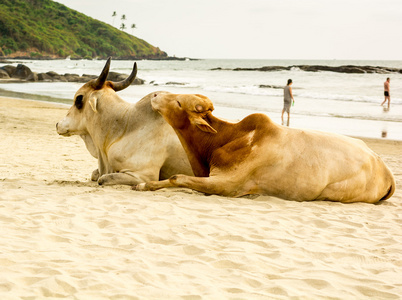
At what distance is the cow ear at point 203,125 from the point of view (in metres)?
5.50

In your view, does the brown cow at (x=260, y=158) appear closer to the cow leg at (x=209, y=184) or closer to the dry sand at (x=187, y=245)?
the cow leg at (x=209, y=184)

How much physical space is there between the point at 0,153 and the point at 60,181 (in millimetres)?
3065

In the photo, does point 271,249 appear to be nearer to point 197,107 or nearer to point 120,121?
point 197,107

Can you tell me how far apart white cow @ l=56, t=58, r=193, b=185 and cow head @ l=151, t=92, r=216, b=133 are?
1.93ft

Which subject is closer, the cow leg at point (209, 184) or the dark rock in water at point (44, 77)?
the cow leg at point (209, 184)

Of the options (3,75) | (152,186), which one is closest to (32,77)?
(3,75)

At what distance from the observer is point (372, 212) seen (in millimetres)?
5625

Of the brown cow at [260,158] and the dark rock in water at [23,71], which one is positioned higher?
the dark rock in water at [23,71]

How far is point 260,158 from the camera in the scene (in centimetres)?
553

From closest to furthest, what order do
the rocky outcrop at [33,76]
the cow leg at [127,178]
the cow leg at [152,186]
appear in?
the cow leg at [152,186], the cow leg at [127,178], the rocky outcrop at [33,76]

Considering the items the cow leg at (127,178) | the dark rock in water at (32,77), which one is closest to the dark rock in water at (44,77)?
the dark rock in water at (32,77)

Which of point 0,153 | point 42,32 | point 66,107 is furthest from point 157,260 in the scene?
point 42,32

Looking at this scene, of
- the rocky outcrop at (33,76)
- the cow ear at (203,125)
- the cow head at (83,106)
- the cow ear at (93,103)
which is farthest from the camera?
the rocky outcrop at (33,76)

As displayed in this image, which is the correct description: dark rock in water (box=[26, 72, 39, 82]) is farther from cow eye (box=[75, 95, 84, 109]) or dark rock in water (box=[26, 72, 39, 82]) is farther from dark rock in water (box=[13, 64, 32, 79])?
cow eye (box=[75, 95, 84, 109])
